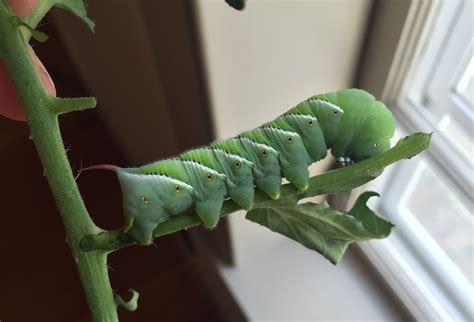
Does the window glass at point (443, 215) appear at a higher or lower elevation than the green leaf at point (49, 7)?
lower

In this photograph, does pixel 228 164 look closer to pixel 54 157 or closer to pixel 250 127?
pixel 54 157

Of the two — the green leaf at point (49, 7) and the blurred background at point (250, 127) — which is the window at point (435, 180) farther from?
the green leaf at point (49, 7)

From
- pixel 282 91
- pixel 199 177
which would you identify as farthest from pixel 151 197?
pixel 282 91

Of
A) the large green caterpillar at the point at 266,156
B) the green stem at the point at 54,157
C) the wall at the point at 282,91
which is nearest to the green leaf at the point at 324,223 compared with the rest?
the large green caterpillar at the point at 266,156

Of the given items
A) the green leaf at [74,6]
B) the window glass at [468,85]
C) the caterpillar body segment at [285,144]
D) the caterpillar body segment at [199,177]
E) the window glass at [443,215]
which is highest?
the green leaf at [74,6]

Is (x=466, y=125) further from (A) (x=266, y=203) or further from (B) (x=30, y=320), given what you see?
(B) (x=30, y=320)

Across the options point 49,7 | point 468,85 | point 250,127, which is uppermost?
point 49,7
